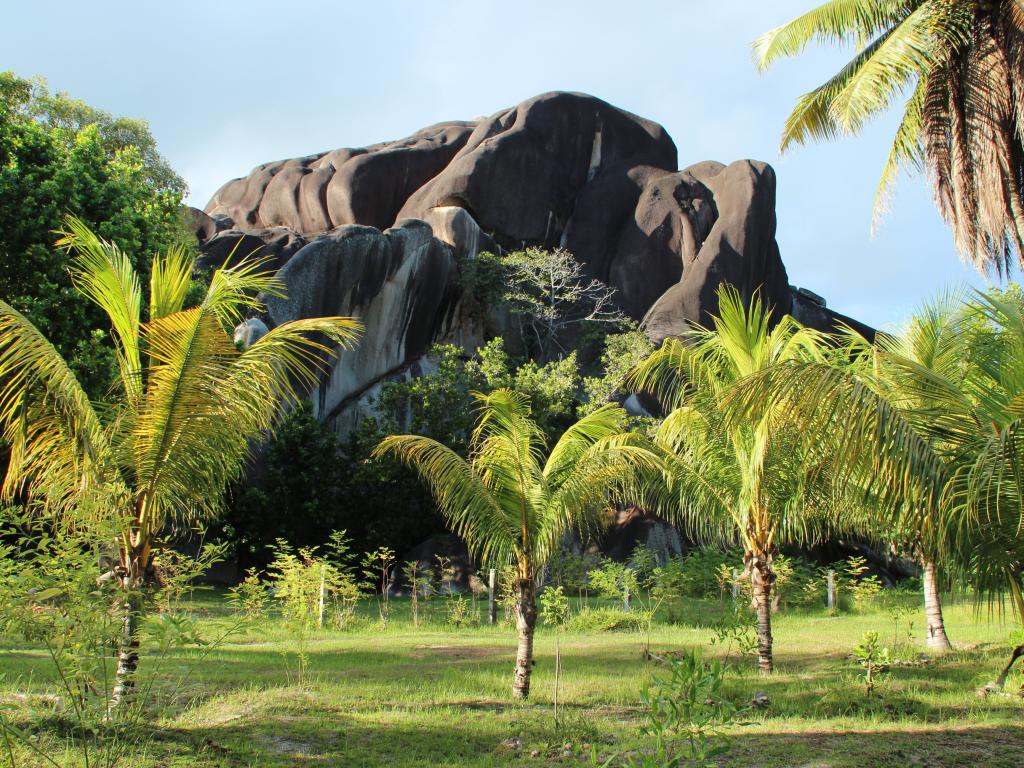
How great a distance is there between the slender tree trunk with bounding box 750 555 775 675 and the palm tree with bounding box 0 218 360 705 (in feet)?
19.6

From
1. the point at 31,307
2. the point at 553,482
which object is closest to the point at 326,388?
the point at 31,307

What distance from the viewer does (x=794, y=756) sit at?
637 cm

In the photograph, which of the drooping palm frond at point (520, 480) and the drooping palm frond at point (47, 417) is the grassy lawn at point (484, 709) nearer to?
the drooping palm frond at point (520, 480)

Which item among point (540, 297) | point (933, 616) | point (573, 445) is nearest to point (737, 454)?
point (573, 445)

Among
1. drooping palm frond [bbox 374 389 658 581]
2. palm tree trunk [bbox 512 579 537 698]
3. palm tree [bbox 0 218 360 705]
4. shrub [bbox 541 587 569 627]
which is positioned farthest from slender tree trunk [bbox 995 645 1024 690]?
palm tree [bbox 0 218 360 705]

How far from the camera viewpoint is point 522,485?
8.88 metres

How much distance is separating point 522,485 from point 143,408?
3.73 m

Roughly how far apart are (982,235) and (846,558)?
14.5m

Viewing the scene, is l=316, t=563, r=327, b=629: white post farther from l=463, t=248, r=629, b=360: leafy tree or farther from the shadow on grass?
l=463, t=248, r=629, b=360: leafy tree

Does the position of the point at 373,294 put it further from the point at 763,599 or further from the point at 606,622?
the point at 763,599

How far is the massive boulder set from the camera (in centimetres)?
2705

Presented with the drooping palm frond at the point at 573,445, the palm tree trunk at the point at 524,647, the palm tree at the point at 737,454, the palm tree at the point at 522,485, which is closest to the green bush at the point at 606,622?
the palm tree at the point at 737,454

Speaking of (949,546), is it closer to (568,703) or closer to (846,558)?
(568,703)

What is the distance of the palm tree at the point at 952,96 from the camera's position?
37.6 ft
